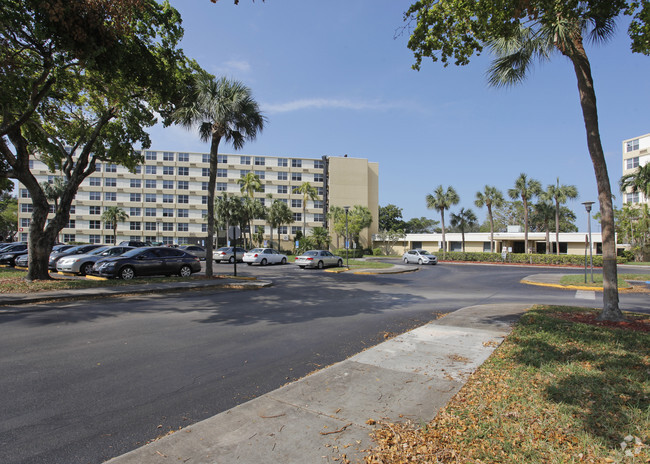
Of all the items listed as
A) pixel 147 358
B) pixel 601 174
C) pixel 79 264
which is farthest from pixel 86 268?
pixel 601 174

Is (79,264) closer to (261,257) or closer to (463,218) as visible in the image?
(261,257)

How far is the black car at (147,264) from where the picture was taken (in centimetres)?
1630

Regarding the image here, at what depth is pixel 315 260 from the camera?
29.1 m

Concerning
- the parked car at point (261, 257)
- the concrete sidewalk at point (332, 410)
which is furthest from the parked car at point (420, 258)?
the concrete sidewalk at point (332, 410)

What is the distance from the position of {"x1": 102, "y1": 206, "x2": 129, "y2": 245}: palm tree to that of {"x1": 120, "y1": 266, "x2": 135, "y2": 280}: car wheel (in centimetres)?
4788

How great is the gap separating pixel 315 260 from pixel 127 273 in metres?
15.0

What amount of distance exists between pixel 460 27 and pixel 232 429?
8.78m

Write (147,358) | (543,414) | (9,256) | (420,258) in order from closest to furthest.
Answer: (543,414)
(147,358)
(9,256)
(420,258)

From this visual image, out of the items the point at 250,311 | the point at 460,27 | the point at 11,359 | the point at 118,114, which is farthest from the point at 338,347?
the point at 118,114

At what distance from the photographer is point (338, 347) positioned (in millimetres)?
6473

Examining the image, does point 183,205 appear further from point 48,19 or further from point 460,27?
point 460,27

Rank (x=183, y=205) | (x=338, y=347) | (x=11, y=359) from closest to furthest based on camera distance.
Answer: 1. (x=11, y=359)
2. (x=338, y=347)
3. (x=183, y=205)

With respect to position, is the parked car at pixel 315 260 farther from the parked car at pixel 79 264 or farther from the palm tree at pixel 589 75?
the palm tree at pixel 589 75

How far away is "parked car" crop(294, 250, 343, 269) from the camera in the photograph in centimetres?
2897
